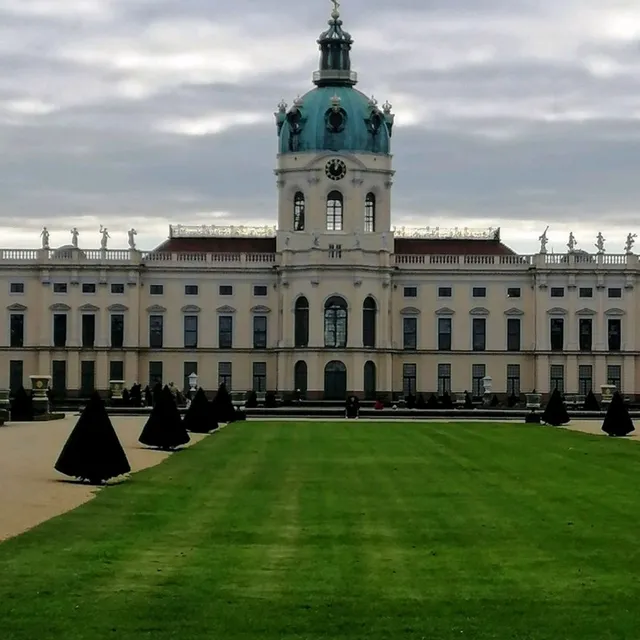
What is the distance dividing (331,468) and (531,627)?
1951 cm

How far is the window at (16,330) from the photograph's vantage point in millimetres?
95875

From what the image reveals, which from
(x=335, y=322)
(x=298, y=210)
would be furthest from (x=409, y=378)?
(x=298, y=210)

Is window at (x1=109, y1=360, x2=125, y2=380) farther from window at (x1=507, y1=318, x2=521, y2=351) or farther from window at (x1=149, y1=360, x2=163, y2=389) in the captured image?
window at (x1=507, y1=318, x2=521, y2=351)

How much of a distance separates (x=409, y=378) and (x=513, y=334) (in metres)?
7.01

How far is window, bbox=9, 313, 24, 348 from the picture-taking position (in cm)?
9588

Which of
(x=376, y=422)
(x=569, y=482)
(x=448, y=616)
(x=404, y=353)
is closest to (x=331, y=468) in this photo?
(x=569, y=482)

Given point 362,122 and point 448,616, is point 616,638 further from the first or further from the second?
point 362,122

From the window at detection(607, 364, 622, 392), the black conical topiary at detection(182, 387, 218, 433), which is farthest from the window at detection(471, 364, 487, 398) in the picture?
the black conical topiary at detection(182, 387, 218, 433)

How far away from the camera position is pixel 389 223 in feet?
317

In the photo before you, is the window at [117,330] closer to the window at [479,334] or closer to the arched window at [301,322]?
the arched window at [301,322]

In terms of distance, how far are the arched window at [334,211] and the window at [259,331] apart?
703 cm

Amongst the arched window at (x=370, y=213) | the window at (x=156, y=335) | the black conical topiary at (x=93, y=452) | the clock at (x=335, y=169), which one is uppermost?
the clock at (x=335, y=169)

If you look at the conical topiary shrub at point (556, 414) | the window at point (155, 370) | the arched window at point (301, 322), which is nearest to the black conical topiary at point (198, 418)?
the conical topiary shrub at point (556, 414)

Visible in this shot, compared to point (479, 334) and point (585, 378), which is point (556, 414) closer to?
point (585, 378)
